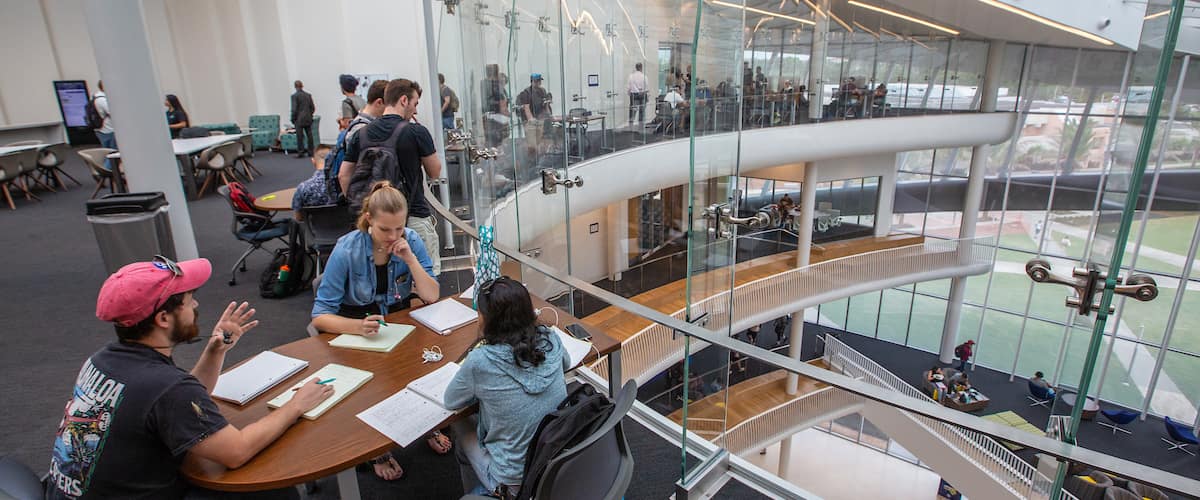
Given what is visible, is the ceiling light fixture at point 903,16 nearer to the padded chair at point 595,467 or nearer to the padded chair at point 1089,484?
the padded chair at point 1089,484

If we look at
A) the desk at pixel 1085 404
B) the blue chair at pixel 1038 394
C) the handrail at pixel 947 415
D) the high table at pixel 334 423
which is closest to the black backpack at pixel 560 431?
the high table at pixel 334 423

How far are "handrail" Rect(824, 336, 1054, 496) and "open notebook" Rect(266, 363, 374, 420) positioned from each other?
1.93 meters

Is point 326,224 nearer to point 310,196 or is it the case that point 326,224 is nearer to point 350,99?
point 310,196

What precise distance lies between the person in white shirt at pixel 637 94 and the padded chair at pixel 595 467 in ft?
17.0

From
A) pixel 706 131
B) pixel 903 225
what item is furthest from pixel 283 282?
pixel 903 225

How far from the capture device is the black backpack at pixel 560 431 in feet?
5.66

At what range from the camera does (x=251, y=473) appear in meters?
1.68

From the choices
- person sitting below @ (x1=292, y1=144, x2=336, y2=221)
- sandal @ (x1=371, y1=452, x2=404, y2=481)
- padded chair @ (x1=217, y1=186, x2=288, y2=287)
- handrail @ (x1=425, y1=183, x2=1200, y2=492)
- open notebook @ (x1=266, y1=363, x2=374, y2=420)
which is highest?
person sitting below @ (x1=292, y1=144, x2=336, y2=221)

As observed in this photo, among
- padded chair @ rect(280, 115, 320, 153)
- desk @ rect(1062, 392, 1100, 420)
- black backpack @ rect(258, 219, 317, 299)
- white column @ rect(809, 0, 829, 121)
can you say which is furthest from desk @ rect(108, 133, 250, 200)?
white column @ rect(809, 0, 829, 121)

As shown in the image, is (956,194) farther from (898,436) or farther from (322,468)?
(322,468)

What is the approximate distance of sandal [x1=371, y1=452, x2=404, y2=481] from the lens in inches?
105

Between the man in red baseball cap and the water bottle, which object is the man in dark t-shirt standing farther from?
the man in red baseball cap

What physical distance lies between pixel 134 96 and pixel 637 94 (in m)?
4.64

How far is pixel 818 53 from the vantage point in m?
14.0
